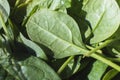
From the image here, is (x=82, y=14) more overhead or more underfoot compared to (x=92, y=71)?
more overhead

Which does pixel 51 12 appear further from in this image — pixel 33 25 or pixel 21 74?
pixel 21 74

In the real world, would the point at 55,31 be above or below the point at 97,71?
above

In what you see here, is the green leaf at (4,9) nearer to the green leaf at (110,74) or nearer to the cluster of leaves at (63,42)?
the cluster of leaves at (63,42)

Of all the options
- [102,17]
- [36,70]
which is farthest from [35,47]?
[102,17]

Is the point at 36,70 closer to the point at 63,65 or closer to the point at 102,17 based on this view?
the point at 63,65

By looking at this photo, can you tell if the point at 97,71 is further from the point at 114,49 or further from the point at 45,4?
the point at 45,4

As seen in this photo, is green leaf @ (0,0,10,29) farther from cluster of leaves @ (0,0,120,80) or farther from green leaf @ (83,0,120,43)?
green leaf @ (83,0,120,43)

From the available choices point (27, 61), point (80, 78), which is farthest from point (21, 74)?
point (80, 78)
